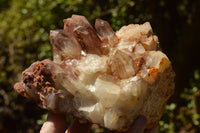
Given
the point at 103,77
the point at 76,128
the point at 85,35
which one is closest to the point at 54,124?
the point at 76,128

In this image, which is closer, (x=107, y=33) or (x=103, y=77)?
(x=103, y=77)

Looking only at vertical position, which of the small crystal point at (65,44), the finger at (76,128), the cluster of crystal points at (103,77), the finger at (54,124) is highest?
the small crystal point at (65,44)

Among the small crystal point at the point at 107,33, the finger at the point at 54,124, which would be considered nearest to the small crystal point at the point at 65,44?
the small crystal point at the point at 107,33

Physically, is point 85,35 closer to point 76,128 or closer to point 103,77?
point 103,77

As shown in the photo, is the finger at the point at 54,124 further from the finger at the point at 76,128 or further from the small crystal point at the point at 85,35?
the small crystal point at the point at 85,35

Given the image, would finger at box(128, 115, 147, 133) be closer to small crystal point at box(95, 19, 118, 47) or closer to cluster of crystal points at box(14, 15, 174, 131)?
cluster of crystal points at box(14, 15, 174, 131)

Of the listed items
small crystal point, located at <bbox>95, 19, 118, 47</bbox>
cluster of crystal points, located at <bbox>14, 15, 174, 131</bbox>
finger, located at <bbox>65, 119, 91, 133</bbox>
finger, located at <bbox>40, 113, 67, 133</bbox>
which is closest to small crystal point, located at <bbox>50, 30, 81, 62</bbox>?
cluster of crystal points, located at <bbox>14, 15, 174, 131</bbox>

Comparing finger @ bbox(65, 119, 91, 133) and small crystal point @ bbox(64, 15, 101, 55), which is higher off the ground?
small crystal point @ bbox(64, 15, 101, 55)

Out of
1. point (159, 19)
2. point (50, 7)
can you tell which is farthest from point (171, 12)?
point (50, 7)
